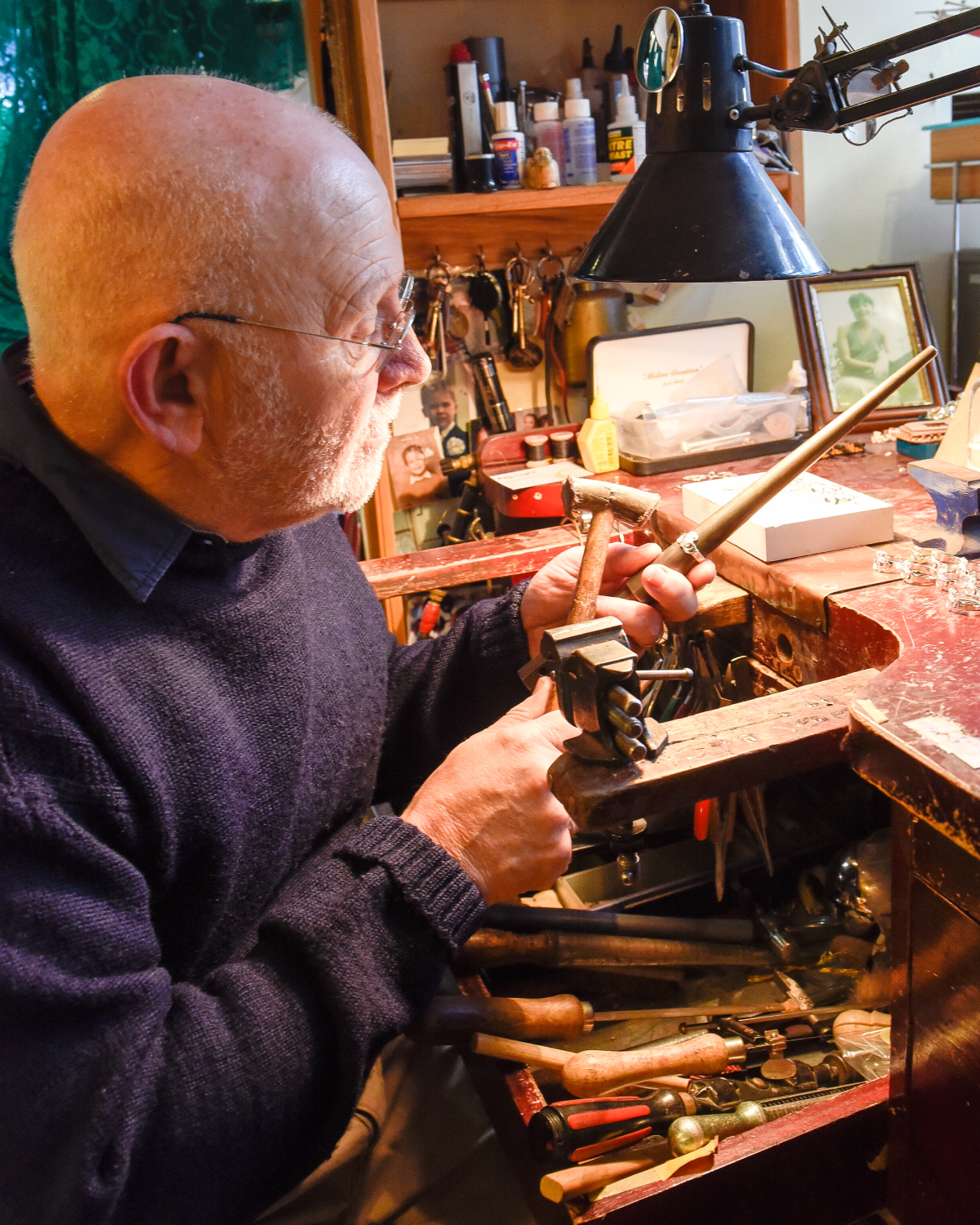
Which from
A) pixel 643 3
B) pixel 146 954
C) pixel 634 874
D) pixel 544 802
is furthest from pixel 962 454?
pixel 643 3

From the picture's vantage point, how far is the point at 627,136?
2111mm

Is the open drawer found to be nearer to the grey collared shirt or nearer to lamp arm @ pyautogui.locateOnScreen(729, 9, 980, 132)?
the grey collared shirt

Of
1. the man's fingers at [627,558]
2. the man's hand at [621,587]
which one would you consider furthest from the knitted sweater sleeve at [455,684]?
the man's fingers at [627,558]

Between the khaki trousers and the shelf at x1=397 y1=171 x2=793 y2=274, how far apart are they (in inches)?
64.4

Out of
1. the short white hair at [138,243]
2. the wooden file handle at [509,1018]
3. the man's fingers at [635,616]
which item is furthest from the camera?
the man's fingers at [635,616]

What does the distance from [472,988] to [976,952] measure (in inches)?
23.7

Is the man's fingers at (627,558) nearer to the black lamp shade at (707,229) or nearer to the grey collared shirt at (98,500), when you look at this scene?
the black lamp shade at (707,229)

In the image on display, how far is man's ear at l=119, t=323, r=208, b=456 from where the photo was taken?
905 millimetres

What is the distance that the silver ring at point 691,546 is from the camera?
1192 millimetres

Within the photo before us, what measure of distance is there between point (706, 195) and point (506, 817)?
760mm

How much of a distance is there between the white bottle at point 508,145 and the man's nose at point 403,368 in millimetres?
1074

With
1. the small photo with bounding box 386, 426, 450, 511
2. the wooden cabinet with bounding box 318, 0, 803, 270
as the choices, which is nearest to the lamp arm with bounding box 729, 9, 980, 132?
the wooden cabinet with bounding box 318, 0, 803, 270

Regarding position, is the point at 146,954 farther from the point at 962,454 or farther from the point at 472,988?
the point at 962,454

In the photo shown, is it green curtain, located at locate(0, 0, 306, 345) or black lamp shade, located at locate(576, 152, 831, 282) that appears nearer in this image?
black lamp shade, located at locate(576, 152, 831, 282)
